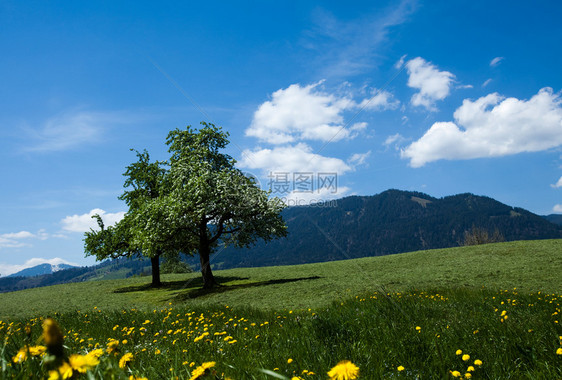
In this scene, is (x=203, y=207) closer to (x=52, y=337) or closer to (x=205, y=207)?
(x=205, y=207)

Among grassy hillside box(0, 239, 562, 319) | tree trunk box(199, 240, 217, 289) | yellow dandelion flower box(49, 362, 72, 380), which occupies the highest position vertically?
yellow dandelion flower box(49, 362, 72, 380)

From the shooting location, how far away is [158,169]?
35.7 m

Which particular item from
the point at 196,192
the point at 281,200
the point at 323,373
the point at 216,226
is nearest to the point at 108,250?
Answer: the point at 216,226

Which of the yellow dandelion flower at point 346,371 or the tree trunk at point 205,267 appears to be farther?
the tree trunk at point 205,267

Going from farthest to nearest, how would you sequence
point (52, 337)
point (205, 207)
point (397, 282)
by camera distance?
point (205, 207) < point (397, 282) < point (52, 337)

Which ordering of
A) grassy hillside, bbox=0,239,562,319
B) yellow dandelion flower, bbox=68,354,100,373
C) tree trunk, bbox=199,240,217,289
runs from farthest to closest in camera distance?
1. tree trunk, bbox=199,240,217,289
2. grassy hillside, bbox=0,239,562,319
3. yellow dandelion flower, bbox=68,354,100,373

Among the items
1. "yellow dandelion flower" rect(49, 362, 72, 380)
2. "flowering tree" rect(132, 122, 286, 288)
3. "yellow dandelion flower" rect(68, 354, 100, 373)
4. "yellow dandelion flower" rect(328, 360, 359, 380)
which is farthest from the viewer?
"flowering tree" rect(132, 122, 286, 288)

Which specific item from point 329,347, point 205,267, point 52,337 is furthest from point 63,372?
point 205,267

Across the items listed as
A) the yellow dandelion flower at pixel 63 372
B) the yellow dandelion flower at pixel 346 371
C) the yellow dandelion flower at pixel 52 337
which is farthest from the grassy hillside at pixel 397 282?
the yellow dandelion flower at pixel 52 337

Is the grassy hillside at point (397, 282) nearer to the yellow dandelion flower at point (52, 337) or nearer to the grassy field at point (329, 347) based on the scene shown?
the grassy field at point (329, 347)

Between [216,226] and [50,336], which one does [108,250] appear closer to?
[216,226]

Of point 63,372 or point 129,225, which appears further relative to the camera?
point 129,225

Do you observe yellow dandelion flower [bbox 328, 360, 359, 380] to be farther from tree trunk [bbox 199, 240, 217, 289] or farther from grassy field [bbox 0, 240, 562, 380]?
tree trunk [bbox 199, 240, 217, 289]

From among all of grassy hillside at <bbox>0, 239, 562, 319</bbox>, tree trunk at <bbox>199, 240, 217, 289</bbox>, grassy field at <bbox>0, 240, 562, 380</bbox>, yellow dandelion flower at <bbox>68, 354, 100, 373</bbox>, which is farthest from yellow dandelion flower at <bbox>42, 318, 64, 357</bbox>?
tree trunk at <bbox>199, 240, 217, 289</bbox>
